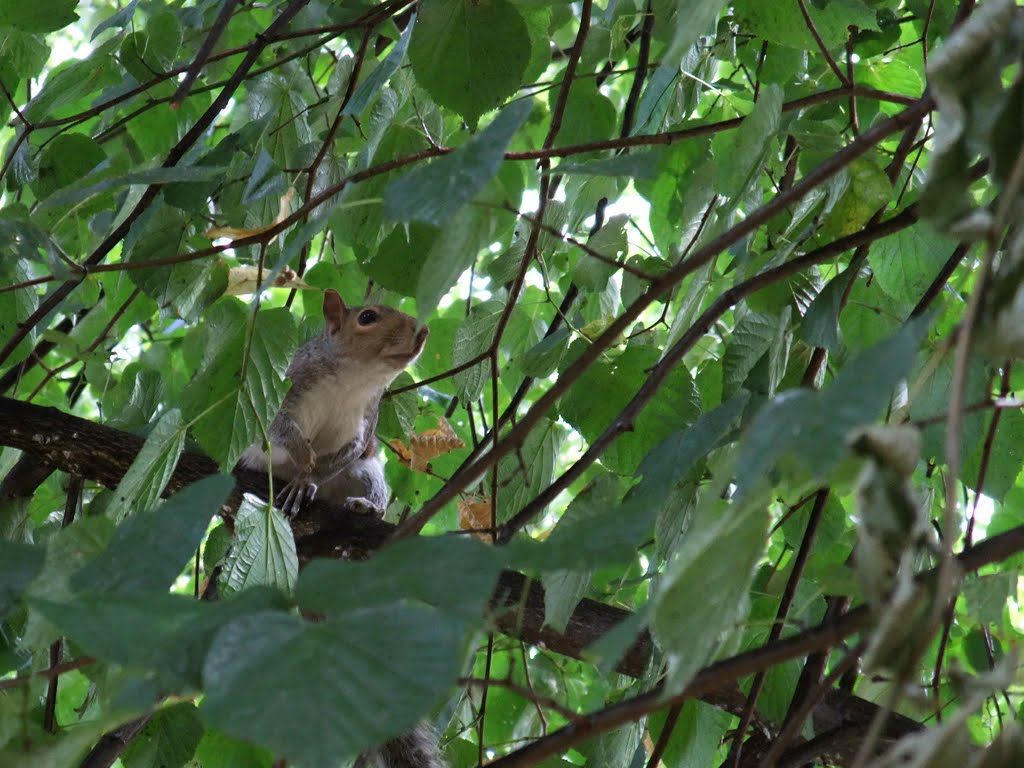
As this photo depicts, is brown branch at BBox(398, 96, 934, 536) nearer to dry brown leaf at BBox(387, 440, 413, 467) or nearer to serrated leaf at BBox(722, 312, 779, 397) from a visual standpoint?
serrated leaf at BBox(722, 312, 779, 397)

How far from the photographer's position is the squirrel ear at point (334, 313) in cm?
262

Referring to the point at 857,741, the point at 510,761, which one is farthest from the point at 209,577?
the point at 510,761

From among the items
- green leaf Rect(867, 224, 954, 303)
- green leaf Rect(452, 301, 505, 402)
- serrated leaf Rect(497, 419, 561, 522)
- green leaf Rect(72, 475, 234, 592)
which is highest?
green leaf Rect(867, 224, 954, 303)

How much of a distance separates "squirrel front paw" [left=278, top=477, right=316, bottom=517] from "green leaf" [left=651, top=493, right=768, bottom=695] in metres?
1.35

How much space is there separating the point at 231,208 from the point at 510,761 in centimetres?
100

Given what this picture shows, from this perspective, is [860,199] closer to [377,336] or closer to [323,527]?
[323,527]

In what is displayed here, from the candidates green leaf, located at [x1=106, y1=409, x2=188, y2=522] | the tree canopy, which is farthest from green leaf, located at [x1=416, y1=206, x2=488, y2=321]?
green leaf, located at [x1=106, y1=409, x2=188, y2=522]

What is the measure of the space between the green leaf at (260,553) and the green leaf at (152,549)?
340 millimetres

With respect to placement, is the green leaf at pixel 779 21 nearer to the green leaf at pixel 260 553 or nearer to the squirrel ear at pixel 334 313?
the green leaf at pixel 260 553

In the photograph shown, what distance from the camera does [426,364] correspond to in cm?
235

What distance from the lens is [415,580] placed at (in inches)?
19.6

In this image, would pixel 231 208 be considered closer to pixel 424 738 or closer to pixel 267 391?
pixel 267 391

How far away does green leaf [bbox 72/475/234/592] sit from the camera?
1.93ft

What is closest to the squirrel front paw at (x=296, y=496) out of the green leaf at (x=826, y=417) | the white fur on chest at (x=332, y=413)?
the white fur on chest at (x=332, y=413)
